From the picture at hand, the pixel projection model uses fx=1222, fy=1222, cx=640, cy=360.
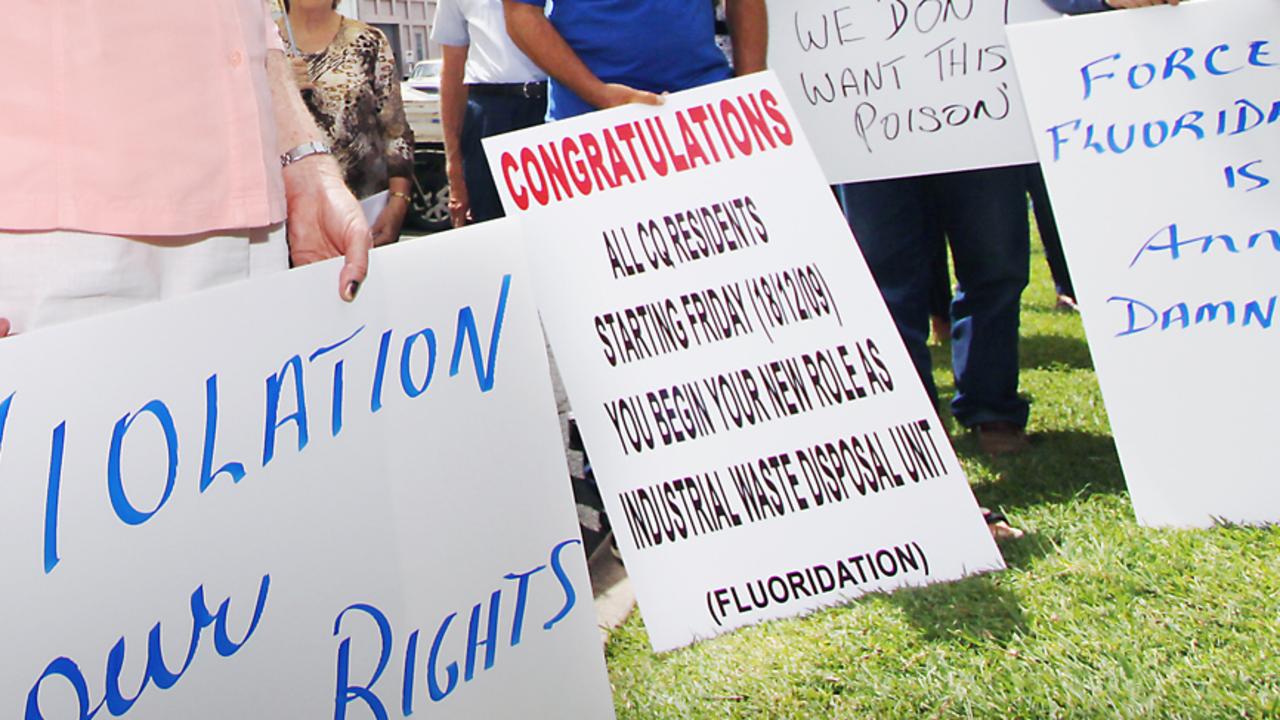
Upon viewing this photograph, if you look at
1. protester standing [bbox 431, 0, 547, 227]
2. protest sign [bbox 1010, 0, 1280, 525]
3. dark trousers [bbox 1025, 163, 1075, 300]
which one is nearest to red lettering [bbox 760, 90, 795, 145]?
protest sign [bbox 1010, 0, 1280, 525]

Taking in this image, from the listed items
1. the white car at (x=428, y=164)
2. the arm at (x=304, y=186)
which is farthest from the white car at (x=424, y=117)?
the arm at (x=304, y=186)

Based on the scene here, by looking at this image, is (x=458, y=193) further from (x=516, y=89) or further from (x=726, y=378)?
(x=726, y=378)

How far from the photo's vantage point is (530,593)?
187 centimetres

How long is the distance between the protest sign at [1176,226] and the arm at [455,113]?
2.27 metres

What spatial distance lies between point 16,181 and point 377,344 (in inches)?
19.3

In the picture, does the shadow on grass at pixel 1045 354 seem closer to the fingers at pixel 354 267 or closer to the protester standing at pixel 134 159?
the fingers at pixel 354 267

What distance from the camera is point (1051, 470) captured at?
3199 mm

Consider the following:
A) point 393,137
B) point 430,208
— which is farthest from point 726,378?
point 430,208

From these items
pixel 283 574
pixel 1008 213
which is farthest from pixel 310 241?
pixel 1008 213

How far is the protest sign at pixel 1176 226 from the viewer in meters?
2.56

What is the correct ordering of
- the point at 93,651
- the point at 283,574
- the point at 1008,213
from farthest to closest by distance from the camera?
the point at 1008,213
the point at 283,574
the point at 93,651

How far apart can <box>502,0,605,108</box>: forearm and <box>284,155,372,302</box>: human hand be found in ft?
3.02

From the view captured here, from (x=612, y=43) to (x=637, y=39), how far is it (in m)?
0.06

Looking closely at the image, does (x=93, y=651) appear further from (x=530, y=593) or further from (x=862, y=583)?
(x=862, y=583)
